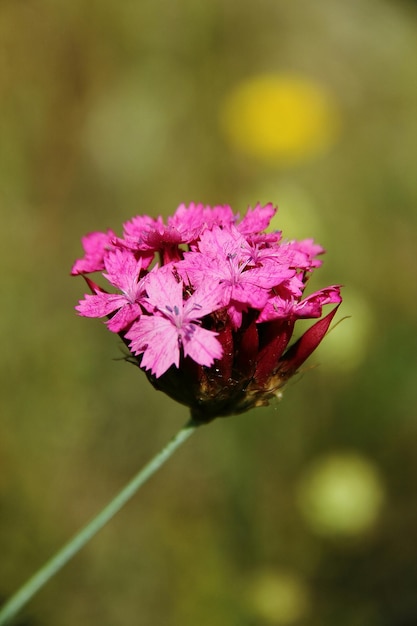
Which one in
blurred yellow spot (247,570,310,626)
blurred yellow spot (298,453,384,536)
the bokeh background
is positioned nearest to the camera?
blurred yellow spot (247,570,310,626)

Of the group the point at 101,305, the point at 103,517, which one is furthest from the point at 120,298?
the point at 103,517

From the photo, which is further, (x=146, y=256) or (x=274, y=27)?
(x=274, y=27)

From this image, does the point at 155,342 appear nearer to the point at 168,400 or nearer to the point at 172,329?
the point at 172,329

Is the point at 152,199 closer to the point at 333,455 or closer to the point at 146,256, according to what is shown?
the point at 333,455

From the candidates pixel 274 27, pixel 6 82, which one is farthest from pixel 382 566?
pixel 274 27

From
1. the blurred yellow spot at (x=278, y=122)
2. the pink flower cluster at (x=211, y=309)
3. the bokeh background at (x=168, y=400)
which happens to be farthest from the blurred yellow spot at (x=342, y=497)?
the blurred yellow spot at (x=278, y=122)

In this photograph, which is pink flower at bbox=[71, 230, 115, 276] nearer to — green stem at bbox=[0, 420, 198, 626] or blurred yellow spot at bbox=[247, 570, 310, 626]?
green stem at bbox=[0, 420, 198, 626]

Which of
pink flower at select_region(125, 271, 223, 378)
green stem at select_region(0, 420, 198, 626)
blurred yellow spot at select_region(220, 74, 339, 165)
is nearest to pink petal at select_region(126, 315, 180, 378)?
pink flower at select_region(125, 271, 223, 378)

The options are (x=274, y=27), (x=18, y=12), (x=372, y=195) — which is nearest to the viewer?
(x=18, y=12)
